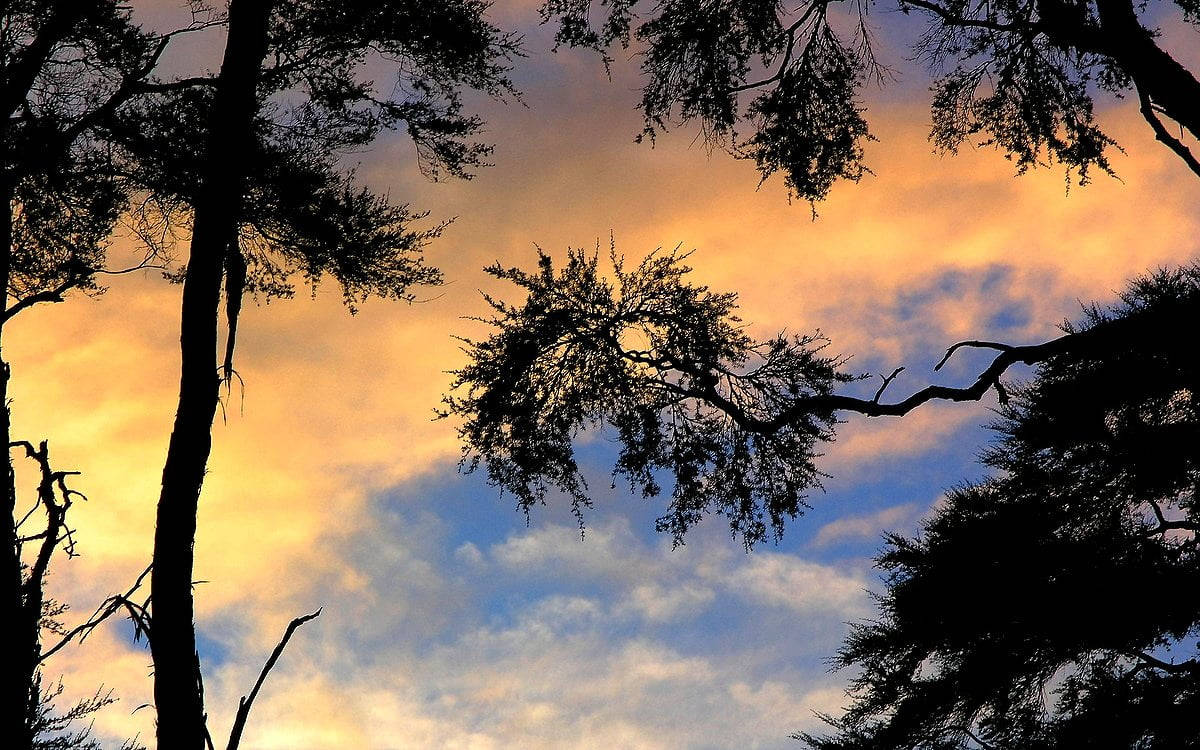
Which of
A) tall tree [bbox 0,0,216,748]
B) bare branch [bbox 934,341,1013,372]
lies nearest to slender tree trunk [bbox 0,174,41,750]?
tall tree [bbox 0,0,216,748]

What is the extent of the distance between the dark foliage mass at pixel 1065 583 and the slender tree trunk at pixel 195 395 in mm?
9387

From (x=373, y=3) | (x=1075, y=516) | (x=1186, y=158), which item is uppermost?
(x=373, y=3)

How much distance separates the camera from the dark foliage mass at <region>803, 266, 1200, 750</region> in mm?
11453

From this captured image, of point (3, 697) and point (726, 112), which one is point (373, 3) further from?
point (3, 697)

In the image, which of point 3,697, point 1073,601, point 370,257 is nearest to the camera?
point 3,697

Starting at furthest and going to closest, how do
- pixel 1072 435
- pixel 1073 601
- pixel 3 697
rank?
pixel 1072 435, pixel 1073 601, pixel 3 697

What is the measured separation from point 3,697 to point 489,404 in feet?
21.8

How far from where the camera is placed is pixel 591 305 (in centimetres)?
1116

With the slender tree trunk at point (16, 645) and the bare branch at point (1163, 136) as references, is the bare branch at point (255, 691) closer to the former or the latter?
the slender tree trunk at point (16, 645)

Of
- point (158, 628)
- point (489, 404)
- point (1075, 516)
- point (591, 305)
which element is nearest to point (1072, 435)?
point (1075, 516)

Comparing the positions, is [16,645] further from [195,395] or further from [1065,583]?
[1065,583]

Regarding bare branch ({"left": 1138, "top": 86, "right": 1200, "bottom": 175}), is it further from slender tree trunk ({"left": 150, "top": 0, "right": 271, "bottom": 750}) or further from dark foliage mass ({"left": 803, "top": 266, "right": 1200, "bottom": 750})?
slender tree trunk ({"left": 150, "top": 0, "right": 271, "bottom": 750})

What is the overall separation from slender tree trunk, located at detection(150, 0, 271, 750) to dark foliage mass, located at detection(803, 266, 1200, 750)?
939 cm

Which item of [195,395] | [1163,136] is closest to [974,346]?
[1163,136]
